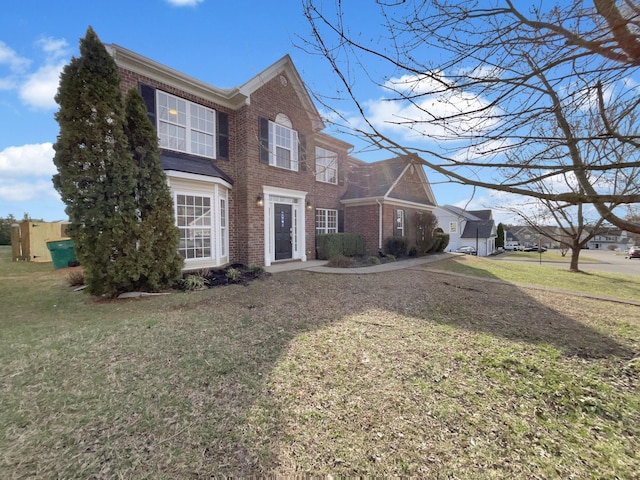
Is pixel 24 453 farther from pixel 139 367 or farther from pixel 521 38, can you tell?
pixel 521 38

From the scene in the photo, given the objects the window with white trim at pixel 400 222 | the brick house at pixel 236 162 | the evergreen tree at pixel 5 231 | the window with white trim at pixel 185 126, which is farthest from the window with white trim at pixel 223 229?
the evergreen tree at pixel 5 231

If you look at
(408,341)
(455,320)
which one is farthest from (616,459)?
(455,320)

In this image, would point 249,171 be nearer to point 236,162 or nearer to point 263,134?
point 236,162

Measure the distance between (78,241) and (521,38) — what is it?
7.96 m

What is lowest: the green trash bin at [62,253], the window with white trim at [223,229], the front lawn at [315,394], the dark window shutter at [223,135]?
the front lawn at [315,394]

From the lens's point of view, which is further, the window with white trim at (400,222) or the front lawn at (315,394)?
the window with white trim at (400,222)

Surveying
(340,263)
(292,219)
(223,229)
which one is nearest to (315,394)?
(223,229)

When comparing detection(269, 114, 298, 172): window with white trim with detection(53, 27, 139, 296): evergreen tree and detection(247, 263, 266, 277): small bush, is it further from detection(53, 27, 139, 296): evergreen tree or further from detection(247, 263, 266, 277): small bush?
detection(53, 27, 139, 296): evergreen tree

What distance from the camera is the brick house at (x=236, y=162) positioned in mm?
8219

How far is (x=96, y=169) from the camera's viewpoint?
5.80 meters

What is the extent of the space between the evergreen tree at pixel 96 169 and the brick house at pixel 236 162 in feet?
5.22

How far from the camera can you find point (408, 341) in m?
4.02

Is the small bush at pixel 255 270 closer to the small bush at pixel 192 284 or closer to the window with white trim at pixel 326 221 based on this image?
the small bush at pixel 192 284

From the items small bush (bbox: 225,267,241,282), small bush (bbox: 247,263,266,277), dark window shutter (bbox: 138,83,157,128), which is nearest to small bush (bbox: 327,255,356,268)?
small bush (bbox: 247,263,266,277)
